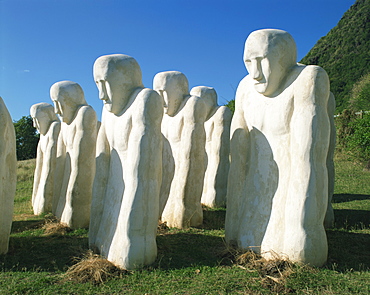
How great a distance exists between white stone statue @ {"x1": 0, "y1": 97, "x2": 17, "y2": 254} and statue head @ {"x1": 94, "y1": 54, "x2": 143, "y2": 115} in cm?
140

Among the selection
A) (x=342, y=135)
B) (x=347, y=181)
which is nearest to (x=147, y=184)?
(x=347, y=181)

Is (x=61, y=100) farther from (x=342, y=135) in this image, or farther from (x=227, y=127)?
(x=342, y=135)

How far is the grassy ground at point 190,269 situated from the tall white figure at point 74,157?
1.60 ft

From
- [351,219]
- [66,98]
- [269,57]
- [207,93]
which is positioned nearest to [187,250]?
[269,57]

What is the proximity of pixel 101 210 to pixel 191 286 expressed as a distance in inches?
75.4

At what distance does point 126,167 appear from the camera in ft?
15.5

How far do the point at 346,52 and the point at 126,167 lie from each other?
1245 inches

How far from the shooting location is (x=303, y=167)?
428 cm

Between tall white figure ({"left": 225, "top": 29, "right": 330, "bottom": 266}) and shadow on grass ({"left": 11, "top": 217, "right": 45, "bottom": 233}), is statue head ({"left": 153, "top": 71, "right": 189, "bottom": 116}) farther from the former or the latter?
shadow on grass ({"left": 11, "top": 217, "right": 45, "bottom": 233})

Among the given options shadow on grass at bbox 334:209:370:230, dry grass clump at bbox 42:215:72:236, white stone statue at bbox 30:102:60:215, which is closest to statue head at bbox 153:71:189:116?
dry grass clump at bbox 42:215:72:236

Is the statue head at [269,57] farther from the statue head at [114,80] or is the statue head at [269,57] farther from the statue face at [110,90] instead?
the statue face at [110,90]

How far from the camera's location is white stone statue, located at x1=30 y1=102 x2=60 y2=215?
8.45 m

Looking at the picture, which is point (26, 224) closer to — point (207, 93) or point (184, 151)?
point (184, 151)

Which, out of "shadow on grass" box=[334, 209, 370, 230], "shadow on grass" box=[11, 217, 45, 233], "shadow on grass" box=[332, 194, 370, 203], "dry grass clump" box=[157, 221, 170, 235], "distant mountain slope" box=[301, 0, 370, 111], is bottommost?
"shadow on grass" box=[11, 217, 45, 233]
